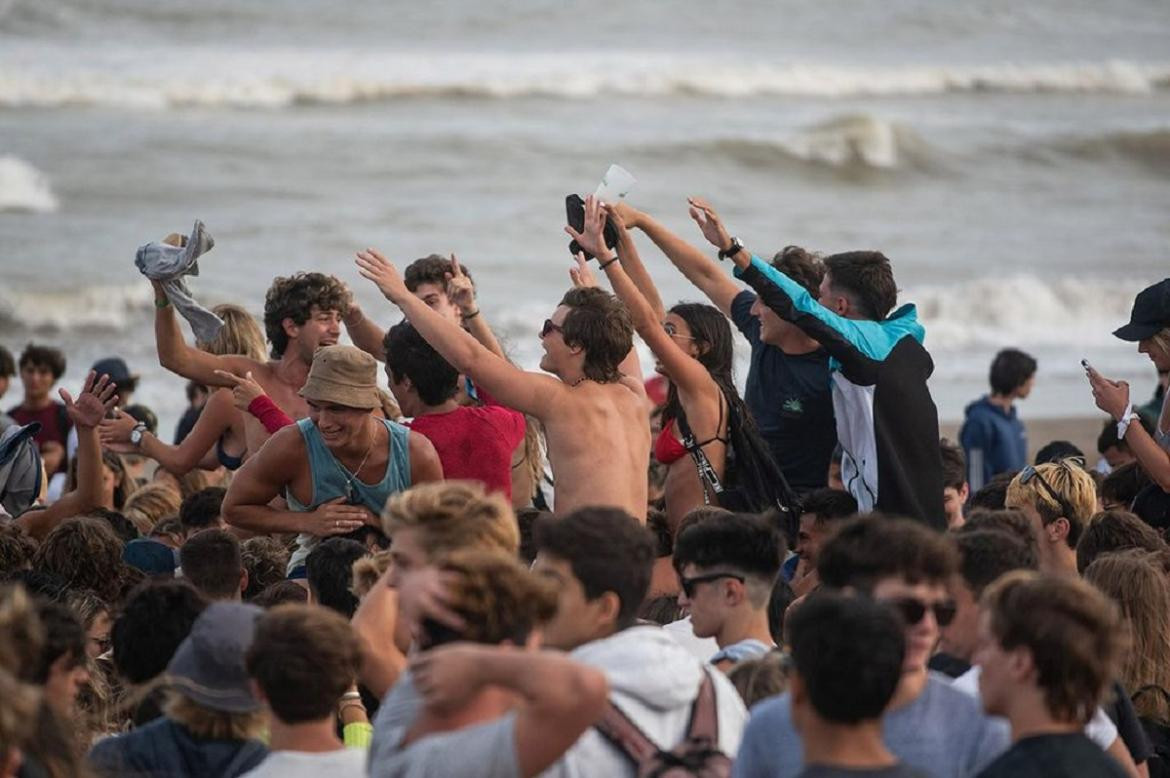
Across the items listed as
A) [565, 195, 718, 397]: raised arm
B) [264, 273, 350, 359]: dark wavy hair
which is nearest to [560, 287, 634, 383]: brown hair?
[565, 195, 718, 397]: raised arm

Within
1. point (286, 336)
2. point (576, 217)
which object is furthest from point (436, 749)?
point (286, 336)

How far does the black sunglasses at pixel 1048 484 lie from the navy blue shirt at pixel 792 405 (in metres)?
0.96

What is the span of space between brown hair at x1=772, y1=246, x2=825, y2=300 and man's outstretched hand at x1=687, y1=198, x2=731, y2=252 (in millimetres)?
783

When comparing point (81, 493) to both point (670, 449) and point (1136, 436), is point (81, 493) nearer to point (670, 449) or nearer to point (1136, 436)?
point (670, 449)

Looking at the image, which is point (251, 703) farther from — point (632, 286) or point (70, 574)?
point (632, 286)

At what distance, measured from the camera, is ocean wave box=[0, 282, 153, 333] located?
842 inches

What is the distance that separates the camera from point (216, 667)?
410 cm

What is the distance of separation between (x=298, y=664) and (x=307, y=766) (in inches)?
8.4

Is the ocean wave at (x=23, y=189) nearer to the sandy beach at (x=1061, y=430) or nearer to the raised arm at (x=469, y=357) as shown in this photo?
the sandy beach at (x=1061, y=430)

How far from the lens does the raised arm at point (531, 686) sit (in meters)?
3.32

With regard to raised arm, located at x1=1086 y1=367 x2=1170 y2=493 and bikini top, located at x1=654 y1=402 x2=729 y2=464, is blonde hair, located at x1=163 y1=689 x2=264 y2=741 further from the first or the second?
raised arm, located at x1=1086 y1=367 x2=1170 y2=493

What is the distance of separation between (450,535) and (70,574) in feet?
8.22

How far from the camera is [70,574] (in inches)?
237

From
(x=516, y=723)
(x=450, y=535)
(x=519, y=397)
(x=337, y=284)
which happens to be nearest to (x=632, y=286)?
(x=519, y=397)
